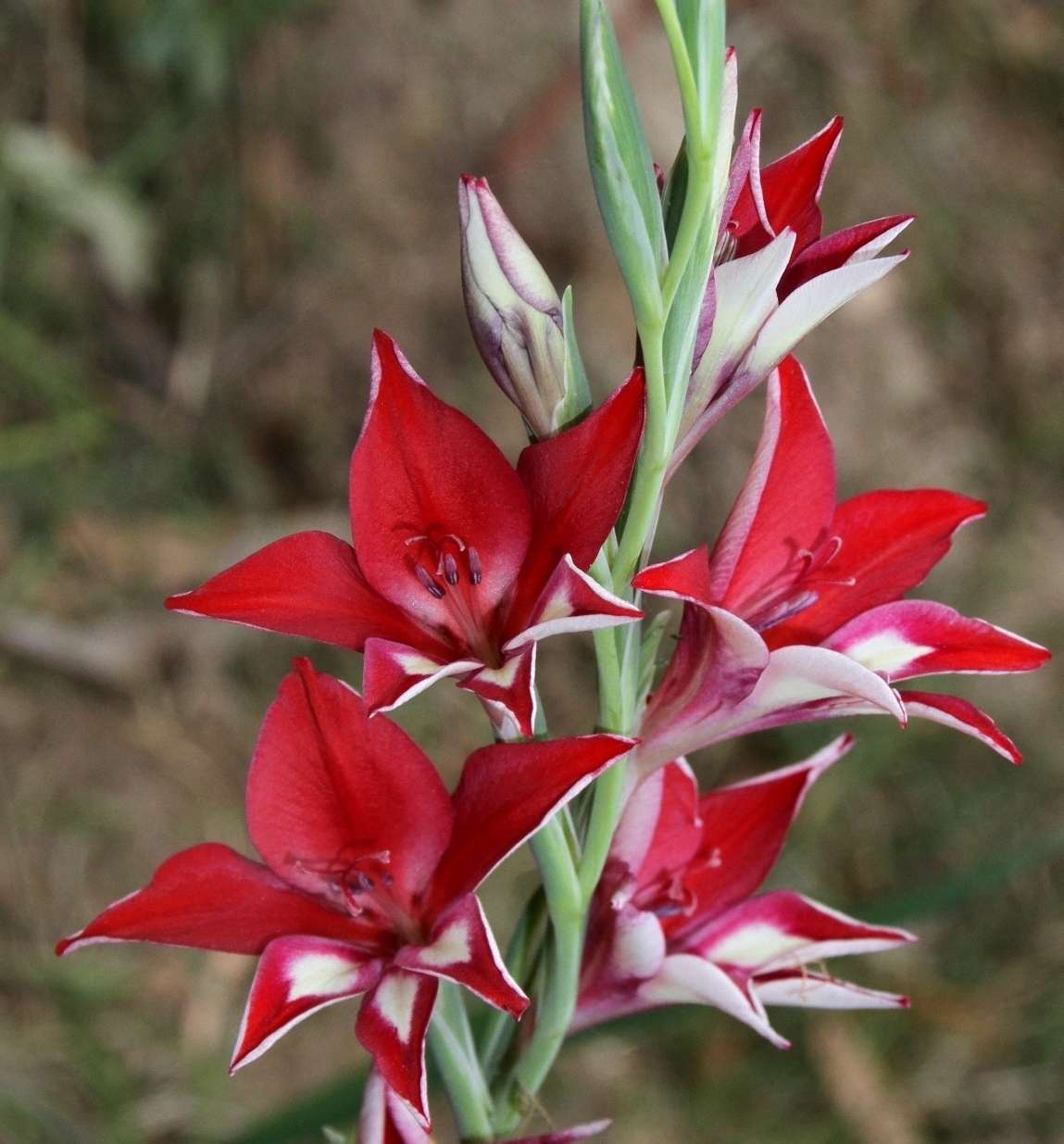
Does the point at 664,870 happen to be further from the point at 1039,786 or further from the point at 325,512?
the point at 1039,786

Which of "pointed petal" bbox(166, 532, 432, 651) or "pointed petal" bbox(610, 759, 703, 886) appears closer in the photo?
"pointed petal" bbox(166, 532, 432, 651)

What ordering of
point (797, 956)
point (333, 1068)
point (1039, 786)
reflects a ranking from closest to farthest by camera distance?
1. point (797, 956)
2. point (333, 1068)
3. point (1039, 786)

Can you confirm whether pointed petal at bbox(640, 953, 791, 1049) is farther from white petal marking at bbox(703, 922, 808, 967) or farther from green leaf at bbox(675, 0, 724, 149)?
green leaf at bbox(675, 0, 724, 149)

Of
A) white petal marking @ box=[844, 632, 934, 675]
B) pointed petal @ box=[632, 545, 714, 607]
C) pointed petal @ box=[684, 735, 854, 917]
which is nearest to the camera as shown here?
pointed petal @ box=[632, 545, 714, 607]

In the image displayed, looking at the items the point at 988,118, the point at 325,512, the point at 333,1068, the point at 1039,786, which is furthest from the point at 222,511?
the point at 988,118

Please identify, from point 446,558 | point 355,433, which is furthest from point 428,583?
point 355,433

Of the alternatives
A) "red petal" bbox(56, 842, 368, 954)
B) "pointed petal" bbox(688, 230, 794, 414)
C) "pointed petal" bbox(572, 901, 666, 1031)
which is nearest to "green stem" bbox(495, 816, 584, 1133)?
"pointed petal" bbox(572, 901, 666, 1031)
